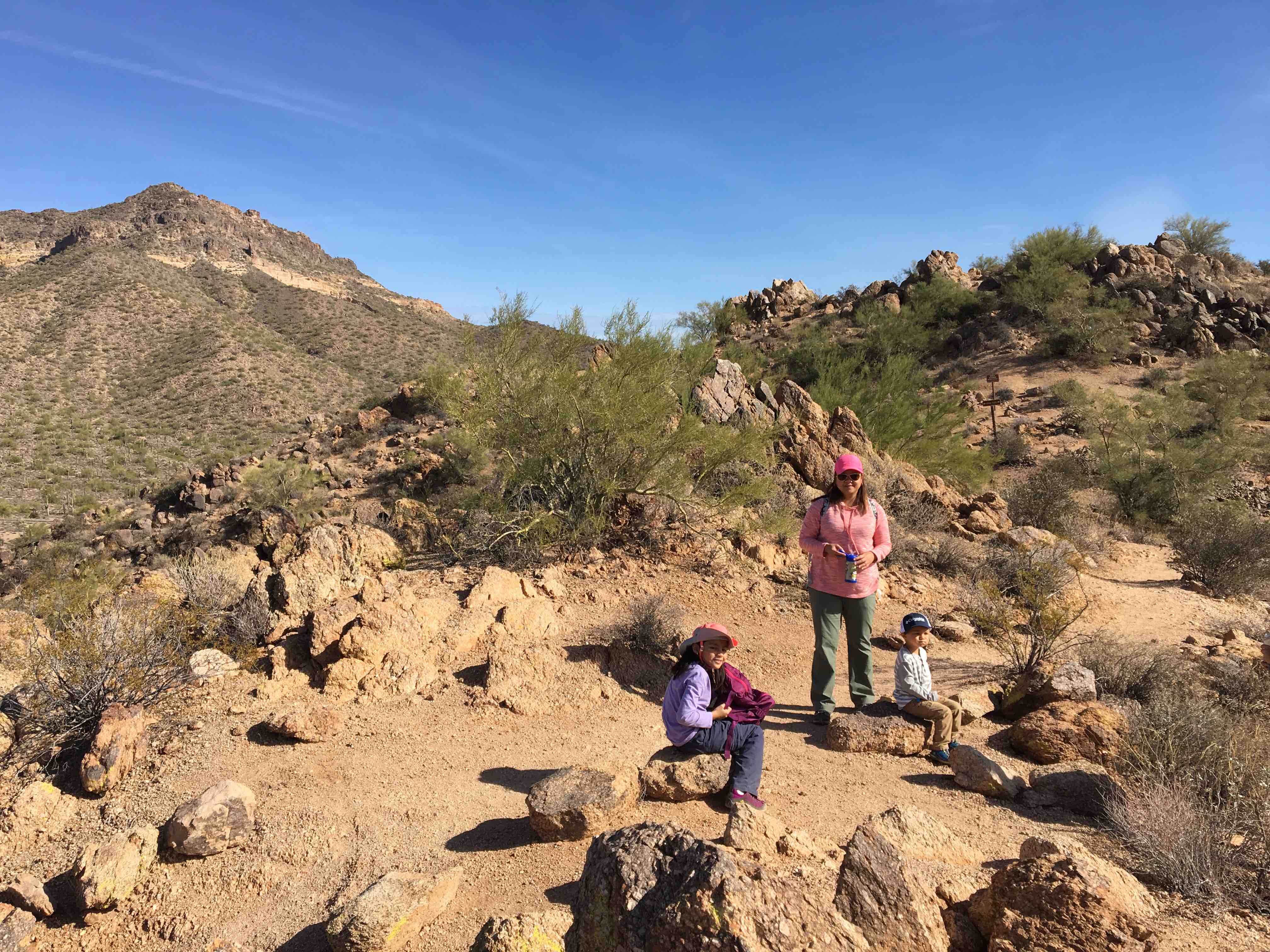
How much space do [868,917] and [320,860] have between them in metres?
2.72

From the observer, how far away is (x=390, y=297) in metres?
63.1

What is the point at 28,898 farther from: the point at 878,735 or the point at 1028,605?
the point at 1028,605

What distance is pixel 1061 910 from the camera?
2.14 m

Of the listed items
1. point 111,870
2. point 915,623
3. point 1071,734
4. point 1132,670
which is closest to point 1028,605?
point 1132,670

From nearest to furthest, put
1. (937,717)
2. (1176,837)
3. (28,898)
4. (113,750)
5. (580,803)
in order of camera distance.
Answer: (1176,837)
(28,898)
(580,803)
(113,750)
(937,717)

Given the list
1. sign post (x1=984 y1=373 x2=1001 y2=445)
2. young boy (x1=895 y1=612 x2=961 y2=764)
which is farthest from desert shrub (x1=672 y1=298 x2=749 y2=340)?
young boy (x1=895 y1=612 x2=961 y2=764)

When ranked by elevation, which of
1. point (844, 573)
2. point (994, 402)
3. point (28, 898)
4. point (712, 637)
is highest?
point (994, 402)

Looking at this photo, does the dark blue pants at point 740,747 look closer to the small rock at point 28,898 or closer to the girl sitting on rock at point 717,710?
the girl sitting on rock at point 717,710

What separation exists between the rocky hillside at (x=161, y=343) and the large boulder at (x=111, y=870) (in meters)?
14.5

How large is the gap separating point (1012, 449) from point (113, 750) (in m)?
18.9

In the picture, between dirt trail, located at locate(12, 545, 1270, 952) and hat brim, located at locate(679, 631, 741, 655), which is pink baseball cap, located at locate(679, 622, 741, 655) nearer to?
hat brim, located at locate(679, 631, 741, 655)

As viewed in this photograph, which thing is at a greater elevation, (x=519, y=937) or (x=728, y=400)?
(x=728, y=400)

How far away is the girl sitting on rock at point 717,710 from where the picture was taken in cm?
347

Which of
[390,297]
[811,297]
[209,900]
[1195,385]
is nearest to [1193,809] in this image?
[209,900]
